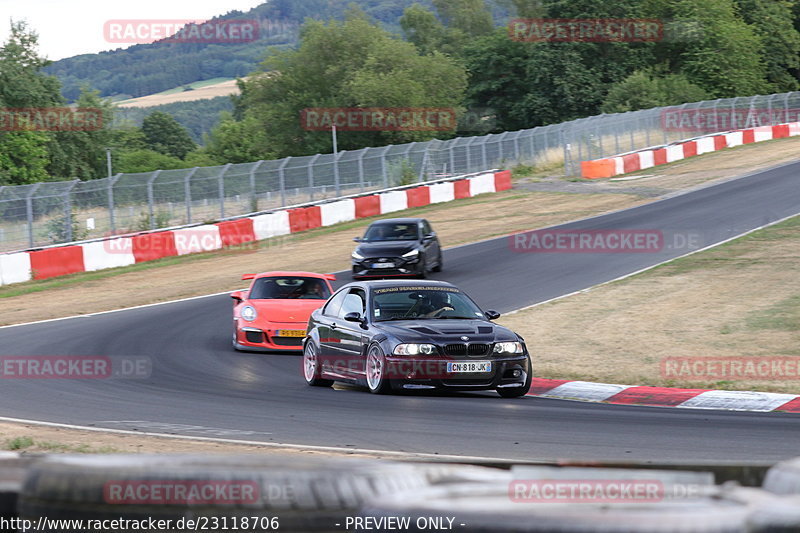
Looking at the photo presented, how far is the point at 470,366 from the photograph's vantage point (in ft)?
37.4

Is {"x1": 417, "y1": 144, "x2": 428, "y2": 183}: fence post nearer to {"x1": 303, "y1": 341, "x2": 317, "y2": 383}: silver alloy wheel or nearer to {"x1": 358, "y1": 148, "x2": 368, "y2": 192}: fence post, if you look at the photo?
{"x1": 358, "y1": 148, "x2": 368, "y2": 192}: fence post

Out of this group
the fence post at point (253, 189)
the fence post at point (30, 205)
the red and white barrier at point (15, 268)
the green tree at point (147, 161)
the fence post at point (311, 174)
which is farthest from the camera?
the green tree at point (147, 161)

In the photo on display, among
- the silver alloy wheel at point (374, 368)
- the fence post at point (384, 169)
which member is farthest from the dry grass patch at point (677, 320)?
the fence post at point (384, 169)

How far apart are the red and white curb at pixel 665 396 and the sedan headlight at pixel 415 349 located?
1509mm

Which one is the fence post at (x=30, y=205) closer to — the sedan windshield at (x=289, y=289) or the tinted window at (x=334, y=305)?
the sedan windshield at (x=289, y=289)

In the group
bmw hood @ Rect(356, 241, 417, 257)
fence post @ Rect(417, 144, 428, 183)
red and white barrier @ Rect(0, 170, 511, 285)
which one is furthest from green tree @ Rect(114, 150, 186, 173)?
bmw hood @ Rect(356, 241, 417, 257)

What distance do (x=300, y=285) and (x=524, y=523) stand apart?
48.8 feet

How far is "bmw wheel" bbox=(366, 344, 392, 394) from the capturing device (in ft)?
38.2
